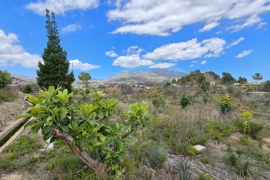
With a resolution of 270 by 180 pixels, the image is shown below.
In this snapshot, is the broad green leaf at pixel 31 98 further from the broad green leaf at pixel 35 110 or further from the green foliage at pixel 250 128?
the green foliage at pixel 250 128

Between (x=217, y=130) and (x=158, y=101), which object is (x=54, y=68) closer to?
(x=158, y=101)

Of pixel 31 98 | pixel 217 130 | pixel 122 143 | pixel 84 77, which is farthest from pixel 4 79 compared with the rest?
pixel 217 130

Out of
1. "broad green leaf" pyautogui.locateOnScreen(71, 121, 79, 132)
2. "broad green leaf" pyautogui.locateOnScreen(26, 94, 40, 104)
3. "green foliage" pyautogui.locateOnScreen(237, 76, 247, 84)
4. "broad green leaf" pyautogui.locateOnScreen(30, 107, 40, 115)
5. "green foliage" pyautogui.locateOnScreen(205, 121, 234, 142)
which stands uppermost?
"green foliage" pyautogui.locateOnScreen(237, 76, 247, 84)

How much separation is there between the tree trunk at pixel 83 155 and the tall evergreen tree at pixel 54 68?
38.3ft

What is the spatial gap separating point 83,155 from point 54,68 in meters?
12.8

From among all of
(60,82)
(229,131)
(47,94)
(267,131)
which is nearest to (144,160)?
(47,94)

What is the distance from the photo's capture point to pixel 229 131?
409cm

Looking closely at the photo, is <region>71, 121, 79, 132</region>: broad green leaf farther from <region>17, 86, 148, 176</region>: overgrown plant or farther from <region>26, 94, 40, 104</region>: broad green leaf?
<region>26, 94, 40, 104</region>: broad green leaf

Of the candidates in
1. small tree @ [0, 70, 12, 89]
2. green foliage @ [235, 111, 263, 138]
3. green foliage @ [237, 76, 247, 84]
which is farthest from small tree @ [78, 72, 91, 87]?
green foliage @ [237, 76, 247, 84]

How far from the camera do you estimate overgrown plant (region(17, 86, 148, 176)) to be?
4.44ft

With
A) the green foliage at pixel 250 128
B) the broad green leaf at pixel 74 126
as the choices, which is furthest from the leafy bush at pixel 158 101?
the broad green leaf at pixel 74 126

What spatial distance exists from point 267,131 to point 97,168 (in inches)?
195

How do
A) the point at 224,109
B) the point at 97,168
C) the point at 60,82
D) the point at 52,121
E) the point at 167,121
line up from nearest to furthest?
the point at 52,121 → the point at 97,168 → the point at 167,121 → the point at 224,109 → the point at 60,82

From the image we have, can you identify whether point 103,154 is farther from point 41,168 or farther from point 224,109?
point 224,109
